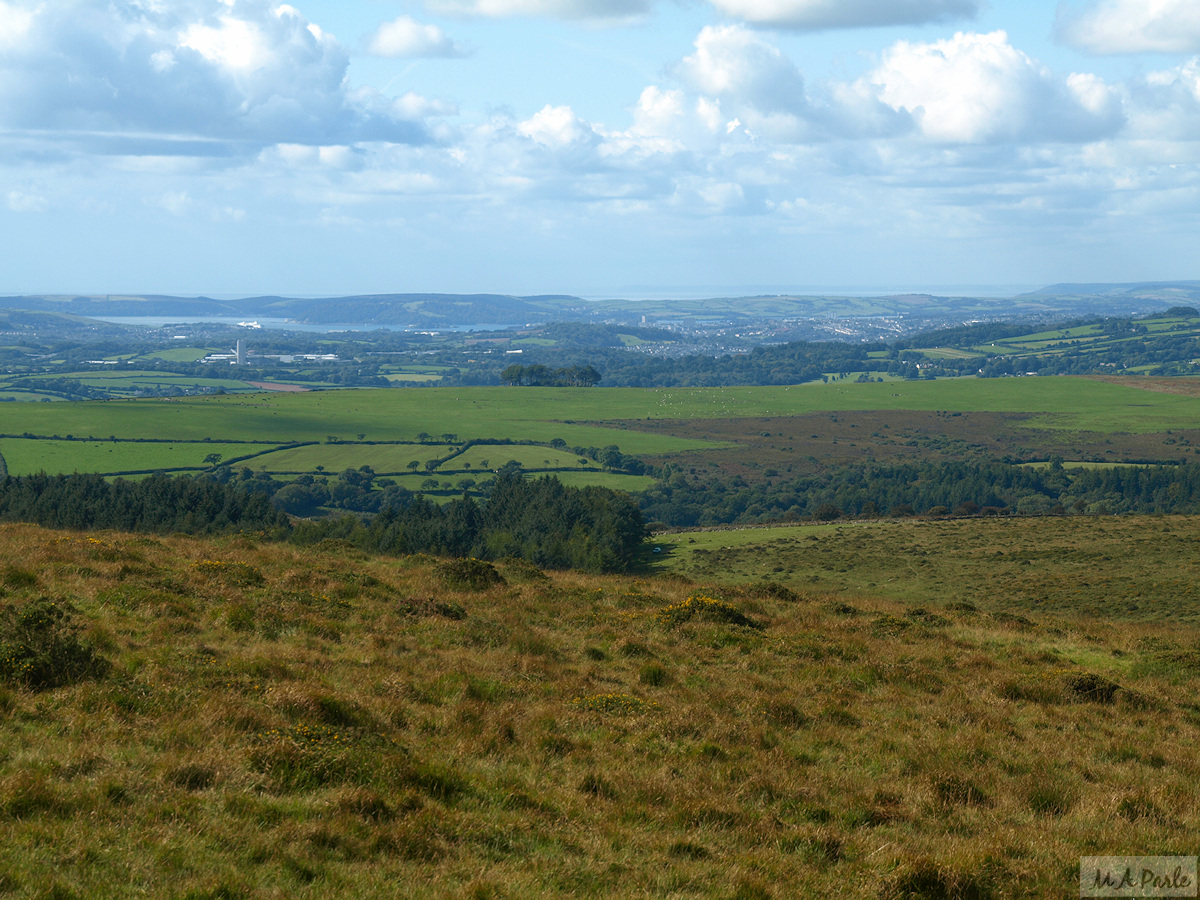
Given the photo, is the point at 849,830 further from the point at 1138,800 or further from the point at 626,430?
the point at 626,430

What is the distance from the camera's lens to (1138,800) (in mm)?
10875

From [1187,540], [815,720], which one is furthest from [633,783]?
[1187,540]

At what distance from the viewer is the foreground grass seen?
7.78m

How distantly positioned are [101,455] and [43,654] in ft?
374

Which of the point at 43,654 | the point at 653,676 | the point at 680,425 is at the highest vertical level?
the point at 43,654

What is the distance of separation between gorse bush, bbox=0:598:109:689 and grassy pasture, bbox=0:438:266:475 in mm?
99062

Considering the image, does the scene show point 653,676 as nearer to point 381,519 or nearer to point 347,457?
point 381,519

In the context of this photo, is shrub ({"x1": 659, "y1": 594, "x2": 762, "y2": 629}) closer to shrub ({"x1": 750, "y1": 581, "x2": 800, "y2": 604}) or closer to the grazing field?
shrub ({"x1": 750, "y1": 581, "x2": 800, "y2": 604})

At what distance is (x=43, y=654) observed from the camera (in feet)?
37.3

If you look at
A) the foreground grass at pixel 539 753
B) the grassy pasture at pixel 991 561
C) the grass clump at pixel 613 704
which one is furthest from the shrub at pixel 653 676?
the grassy pasture at pixel 991 561

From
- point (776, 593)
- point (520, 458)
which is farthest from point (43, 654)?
point (520, 458)

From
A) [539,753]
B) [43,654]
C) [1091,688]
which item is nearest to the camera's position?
[539,753]

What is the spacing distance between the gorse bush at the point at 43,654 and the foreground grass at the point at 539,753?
35 centimetres

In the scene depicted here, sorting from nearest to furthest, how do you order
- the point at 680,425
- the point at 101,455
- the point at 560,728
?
the point at 560,728 < the point at 101,455 < the point at 680,425
